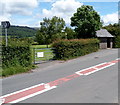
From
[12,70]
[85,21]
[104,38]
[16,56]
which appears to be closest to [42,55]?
[16,56]

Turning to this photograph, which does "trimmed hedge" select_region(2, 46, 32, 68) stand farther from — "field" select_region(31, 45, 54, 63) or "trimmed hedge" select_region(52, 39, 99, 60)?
"trimmed hedge" select_region(52, 39, 99, 60)

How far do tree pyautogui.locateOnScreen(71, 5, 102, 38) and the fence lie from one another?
13.4 m

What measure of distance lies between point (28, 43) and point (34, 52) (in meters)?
1.79

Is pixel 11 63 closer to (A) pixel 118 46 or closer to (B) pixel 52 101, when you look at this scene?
(B) pixel 52 101

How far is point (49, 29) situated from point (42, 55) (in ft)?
104

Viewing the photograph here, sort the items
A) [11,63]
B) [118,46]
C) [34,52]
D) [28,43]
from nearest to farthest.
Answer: [11,63] → [28,43] → [34,52] → [118,46]

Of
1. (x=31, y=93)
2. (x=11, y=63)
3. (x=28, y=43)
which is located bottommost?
(x=31, y=93)

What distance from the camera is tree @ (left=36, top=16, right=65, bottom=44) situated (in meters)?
41.9

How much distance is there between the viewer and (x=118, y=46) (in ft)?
100

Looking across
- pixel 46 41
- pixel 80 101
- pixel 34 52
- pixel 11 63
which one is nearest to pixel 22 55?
pixel 11 63

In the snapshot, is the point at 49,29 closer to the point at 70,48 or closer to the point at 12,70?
the point at 70,48

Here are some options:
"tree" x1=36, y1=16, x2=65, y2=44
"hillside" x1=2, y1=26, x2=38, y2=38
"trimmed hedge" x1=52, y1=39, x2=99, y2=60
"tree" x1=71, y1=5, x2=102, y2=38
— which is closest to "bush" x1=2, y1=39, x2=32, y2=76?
"hillside" x1=2, y1=26, x2=38, y2=38

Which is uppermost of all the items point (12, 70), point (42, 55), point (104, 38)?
point (104, 38)

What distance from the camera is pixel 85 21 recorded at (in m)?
25.0
